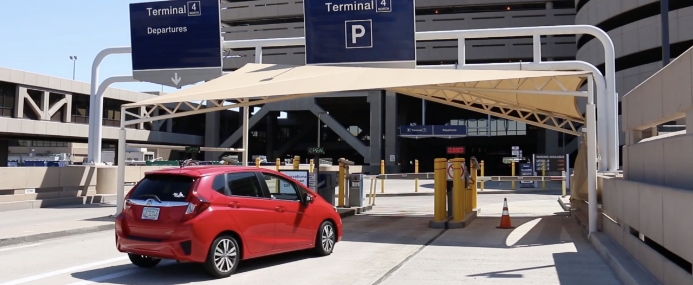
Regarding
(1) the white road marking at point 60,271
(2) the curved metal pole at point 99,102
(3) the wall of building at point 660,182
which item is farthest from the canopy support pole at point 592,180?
(2) the curved metal pole at point 99,102

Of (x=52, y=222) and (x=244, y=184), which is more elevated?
(x=244, y=184)

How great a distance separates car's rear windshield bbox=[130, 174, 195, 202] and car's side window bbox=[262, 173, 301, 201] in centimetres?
151

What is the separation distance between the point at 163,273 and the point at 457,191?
847 centimetres

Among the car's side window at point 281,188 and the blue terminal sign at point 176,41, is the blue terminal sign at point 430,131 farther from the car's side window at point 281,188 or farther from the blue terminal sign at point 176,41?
the car's side window at point 281,188

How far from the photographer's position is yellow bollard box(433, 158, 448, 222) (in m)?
15.0

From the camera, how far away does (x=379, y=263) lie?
10211mm

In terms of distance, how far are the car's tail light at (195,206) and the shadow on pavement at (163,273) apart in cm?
93

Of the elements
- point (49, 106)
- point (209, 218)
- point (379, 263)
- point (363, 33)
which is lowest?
point (379, 263)

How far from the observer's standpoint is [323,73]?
58.4 ft

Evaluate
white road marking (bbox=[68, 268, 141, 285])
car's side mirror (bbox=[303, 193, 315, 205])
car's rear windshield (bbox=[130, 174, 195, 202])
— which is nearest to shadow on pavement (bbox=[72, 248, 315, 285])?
white road marking (bbox=[68, 268, 141, 285])

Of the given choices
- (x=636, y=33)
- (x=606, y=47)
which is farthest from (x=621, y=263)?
(x=636, y=33)

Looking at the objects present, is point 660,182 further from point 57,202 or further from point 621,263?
point 57,202

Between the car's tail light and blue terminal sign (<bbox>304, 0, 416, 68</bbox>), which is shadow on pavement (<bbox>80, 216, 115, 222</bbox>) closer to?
blue terminal sign (<bbox>304, 0, 416, 68</bbox>)

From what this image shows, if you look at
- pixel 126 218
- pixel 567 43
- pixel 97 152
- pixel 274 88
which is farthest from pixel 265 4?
pixel 126 218
